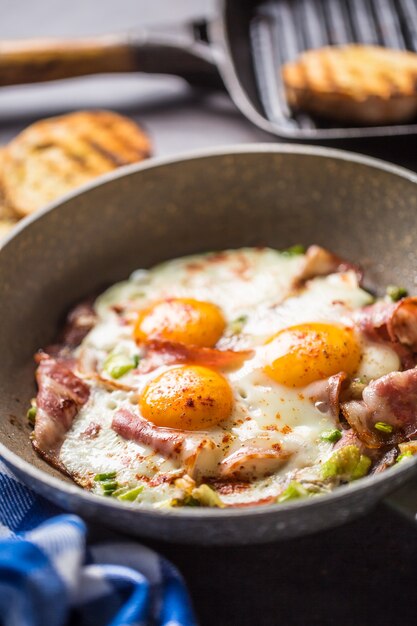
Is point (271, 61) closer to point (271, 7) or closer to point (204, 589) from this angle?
point (271, 7)

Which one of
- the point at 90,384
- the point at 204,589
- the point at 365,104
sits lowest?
the point at 204,589

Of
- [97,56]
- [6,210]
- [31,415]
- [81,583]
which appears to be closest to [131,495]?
[81,583]

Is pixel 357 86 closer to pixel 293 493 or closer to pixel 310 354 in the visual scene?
pixel 310 354

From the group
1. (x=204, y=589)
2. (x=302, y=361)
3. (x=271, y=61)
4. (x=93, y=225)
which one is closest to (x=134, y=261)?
(x=93, y=225)

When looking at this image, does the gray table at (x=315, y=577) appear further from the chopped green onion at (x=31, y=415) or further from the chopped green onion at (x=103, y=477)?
the chopped green onion at (x=31, y=415)

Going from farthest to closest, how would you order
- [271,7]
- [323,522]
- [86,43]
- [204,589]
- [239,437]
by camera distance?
[271,7], [86,43], [239,437], [204,589], [323,522]
